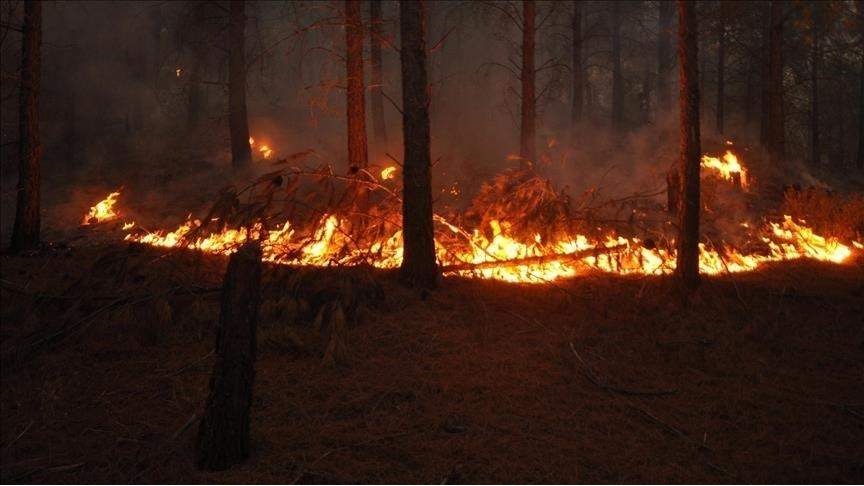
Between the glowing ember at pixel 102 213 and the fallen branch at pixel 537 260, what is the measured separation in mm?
10182

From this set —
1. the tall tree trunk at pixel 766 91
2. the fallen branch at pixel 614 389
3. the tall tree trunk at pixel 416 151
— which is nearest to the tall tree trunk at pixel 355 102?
the tall tree trunk at pixel 416 151

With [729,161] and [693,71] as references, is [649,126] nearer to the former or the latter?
[729,161]

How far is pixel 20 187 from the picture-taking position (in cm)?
1042

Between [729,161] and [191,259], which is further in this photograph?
[729,161]

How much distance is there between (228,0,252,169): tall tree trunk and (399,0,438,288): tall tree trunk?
11.6 m

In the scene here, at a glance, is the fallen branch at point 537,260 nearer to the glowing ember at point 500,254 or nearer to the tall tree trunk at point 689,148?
the glowing ember at point 500,254

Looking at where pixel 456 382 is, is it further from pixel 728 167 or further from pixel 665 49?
pixel 665 49

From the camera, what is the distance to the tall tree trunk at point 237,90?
1761 centimetres

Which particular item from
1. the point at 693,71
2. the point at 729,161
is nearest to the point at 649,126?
the point at 729,161

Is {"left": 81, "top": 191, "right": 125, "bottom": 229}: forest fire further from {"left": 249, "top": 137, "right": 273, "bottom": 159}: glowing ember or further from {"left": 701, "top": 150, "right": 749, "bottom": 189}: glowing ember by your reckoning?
{"left": 701, "top": 150, "right": 749, "bottom": 189}: glowing ember

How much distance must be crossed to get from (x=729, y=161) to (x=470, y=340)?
12.2 m

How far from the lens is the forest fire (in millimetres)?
14002

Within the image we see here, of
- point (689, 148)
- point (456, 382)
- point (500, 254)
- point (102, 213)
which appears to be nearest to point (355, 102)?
point (500, 254)

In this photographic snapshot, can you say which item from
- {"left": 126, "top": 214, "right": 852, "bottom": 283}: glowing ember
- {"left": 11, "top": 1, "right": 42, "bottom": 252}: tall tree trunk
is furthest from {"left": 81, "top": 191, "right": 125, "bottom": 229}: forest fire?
{"left": 126, "top": 214, "right": 852, "bottom": 283}: glowing ember
